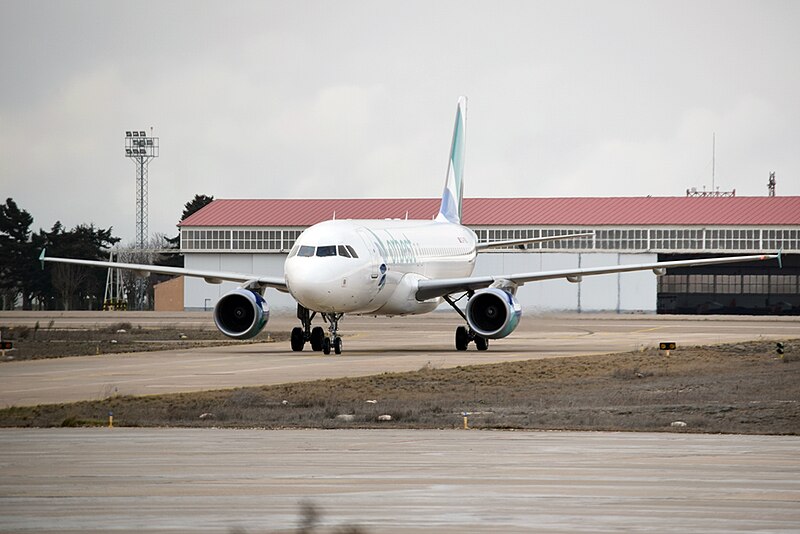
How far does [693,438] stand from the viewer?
2238 cm

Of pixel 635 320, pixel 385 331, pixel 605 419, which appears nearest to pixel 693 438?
pixel 605 419

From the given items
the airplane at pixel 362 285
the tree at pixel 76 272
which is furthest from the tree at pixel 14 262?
the airplane at pixel 362 285

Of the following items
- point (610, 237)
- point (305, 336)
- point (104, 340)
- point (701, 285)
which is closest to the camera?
point (305, 336)

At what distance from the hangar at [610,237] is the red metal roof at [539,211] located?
7cm

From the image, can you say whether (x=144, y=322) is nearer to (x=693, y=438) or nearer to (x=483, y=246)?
(x=483, y=246)

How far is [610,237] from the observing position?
98.2 m

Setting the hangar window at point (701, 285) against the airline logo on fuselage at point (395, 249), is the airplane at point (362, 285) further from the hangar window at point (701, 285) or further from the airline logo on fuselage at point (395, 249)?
the hangar window at point (701, 285)

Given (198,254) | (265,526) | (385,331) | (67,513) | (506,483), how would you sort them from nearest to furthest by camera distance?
(265,526) → (67,513) → (506,483) → (385,331) → (198,254)

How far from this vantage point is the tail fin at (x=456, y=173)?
2611 inches

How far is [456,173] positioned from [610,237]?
32923 millimetres

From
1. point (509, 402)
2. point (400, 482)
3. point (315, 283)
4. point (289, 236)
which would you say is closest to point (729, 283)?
point (289, 236)

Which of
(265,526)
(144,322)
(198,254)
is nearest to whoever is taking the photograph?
(265,526)

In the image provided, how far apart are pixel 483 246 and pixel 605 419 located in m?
38.5

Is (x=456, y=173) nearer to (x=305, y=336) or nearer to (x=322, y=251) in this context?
(x=305, y=336)
